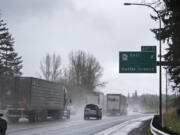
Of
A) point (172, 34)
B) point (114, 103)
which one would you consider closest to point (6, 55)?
point (114, 103)

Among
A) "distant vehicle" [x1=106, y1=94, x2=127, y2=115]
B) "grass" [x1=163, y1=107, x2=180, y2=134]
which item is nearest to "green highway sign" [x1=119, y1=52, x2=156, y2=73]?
"grass" [x1=163, y1=107, x2=180, y2=134]

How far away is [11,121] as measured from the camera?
36875 mm

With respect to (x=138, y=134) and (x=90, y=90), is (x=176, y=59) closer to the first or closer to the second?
(x=138, y=134)

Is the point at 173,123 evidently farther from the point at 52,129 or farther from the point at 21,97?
the point at 21,97

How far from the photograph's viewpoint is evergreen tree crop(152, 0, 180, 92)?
936 inches

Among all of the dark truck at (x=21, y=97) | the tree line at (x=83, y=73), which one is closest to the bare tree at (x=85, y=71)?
the tree line at (x=83, y=73)

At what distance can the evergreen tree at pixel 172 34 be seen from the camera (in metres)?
23.8

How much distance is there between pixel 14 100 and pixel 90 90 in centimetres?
6329

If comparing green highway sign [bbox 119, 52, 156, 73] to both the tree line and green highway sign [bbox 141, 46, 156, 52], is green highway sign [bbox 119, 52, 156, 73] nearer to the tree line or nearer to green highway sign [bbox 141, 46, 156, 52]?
green highway sign [bbox 141, 46, 156, 52]

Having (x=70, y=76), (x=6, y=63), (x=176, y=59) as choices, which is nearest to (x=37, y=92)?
(x=176, y=59)

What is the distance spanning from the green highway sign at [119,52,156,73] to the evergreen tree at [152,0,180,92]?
200 centimetres

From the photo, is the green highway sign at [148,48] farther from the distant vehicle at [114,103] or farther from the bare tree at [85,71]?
the bare tree at [85,71]

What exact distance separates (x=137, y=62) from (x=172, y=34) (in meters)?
4.32

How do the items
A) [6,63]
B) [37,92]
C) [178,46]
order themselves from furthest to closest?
1. [6,63]
2. [37,92]
3. [178,46]
